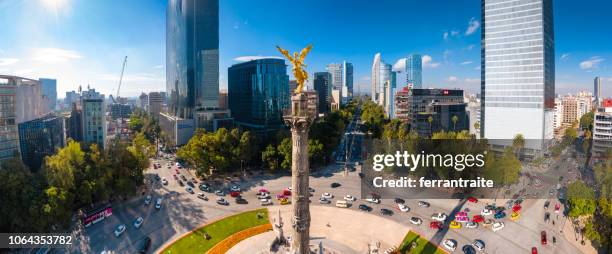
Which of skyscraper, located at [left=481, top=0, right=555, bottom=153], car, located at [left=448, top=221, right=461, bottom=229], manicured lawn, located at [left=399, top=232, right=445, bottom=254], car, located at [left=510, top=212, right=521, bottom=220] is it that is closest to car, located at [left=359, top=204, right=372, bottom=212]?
manicured lawn, located at [left=399, top=232, right=445, bottom=254]

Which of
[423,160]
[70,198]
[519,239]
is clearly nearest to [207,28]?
[70,198]

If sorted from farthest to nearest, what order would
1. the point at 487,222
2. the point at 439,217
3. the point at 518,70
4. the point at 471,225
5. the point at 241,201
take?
the point at 518,70 < the point at 241,201 < the point at 439,217 < the point at 487,222 < the point at 471,225

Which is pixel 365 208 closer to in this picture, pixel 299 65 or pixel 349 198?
pixel 349 198

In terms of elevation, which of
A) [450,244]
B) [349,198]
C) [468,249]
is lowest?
[468,249]

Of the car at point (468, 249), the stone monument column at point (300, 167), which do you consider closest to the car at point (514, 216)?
the car at point (468, 249)

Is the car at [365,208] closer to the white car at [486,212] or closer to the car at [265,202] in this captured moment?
the car at [265,202]

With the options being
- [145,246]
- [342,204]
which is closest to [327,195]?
[342,204]
